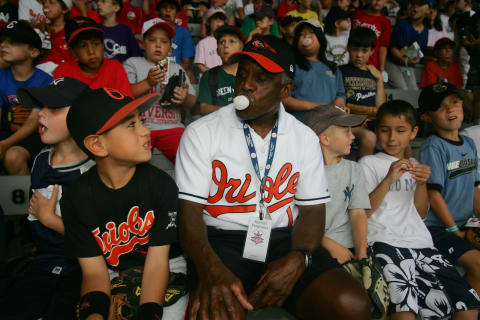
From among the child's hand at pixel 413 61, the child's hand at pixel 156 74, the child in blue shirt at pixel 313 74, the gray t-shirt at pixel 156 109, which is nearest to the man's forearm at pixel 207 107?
the gray t-shirt at pixel 156 109

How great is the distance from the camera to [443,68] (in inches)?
199

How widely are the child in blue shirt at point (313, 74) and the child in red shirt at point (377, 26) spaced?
195 cm

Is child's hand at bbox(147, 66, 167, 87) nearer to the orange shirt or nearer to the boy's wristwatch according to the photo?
the boy's wristwatch

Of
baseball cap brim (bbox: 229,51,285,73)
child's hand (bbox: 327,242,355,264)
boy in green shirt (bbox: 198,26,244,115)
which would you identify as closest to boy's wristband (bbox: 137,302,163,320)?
child's hand (bbox: 327,242,355,264)

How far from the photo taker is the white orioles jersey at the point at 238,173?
5.58 feet

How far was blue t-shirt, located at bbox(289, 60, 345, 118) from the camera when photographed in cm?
357

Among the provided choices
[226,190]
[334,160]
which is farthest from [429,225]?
[226,190]

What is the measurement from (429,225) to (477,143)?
3.90ft

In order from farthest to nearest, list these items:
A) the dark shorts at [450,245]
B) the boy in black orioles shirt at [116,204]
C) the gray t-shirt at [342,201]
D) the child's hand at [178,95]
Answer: the child's hand at [178,95]
the dark shorts at [450,245]
the gray t-shirt at [342,201]
the boy in black orioles shirt at [116,204]

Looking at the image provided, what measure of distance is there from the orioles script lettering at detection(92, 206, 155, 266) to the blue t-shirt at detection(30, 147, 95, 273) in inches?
12.9

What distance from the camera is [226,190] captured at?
172cm

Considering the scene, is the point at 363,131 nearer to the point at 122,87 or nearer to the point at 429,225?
the point at 429,225

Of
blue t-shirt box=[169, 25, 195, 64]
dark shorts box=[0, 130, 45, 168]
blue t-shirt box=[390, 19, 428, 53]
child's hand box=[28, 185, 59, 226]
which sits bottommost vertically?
child's hand box=[28, 185, 59, 226]

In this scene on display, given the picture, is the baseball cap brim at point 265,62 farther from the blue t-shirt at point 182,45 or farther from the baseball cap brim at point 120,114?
the blue t-shirt at point 182,45
